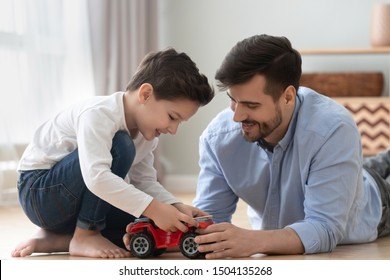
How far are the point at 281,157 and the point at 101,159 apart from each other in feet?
1.94

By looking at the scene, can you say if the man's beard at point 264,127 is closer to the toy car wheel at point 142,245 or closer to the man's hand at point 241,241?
the man's hand at point 241,241

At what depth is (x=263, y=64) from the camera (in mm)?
2051

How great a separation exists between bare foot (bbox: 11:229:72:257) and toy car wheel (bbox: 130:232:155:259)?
0.87ft

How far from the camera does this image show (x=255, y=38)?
6.84 feet

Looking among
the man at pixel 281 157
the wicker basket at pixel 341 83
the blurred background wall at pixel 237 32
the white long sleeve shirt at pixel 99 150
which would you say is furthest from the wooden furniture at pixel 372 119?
the white long sleeve shirt at pixel 99 150

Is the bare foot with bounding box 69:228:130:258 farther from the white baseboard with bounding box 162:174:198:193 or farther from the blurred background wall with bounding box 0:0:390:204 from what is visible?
the white baseboard with bounding box 162:174:198:193

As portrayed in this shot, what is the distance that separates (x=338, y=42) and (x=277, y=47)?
3030 millimetres

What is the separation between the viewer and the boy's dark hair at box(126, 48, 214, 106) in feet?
6.75

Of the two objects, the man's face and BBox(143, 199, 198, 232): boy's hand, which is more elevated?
→ the man's face

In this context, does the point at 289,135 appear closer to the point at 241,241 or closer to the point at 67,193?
the point at 241,241

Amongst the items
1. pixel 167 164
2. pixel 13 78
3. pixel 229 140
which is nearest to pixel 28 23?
pixel 13 78

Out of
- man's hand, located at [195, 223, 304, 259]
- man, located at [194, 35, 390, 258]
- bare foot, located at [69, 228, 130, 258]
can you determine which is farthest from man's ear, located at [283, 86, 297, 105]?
bare foot, located at [69, 228, 130, 258]
